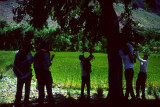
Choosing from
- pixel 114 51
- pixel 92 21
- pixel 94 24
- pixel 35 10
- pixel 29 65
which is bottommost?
pixel 29 65

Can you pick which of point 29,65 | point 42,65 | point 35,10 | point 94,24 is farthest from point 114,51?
point 35,10

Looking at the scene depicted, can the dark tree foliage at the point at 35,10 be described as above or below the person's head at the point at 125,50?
above

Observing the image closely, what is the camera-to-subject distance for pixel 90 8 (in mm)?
8180

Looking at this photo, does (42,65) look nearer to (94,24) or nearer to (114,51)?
(114,51)

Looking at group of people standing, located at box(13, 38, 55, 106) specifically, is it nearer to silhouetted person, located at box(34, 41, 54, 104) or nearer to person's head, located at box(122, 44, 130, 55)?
silhouetted person, located at box(34, 41, 54, 104)

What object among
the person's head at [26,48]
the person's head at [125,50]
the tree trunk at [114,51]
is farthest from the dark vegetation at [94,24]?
the person's head at [26,48]

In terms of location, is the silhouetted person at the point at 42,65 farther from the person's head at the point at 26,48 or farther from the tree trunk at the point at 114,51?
the tree trunk at the point at 114,51

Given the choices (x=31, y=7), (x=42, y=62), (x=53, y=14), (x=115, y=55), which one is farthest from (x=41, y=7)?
(x=115, y=55)

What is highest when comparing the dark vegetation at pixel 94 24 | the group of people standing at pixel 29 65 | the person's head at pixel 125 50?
the dark vegetation at pixel 94 24

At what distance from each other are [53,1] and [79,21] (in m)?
1.60

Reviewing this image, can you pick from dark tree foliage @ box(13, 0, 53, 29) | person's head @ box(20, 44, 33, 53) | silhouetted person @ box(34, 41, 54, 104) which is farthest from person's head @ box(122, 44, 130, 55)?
dark tree foliage @ box(13, 0, 53, 29)

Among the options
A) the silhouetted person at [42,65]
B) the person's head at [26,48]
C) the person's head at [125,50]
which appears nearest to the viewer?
the person's head at [26,48]

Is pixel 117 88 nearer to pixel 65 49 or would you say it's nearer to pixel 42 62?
pixel 42 62

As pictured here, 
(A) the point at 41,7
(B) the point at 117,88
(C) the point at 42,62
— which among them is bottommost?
(B) the point at 117,88
